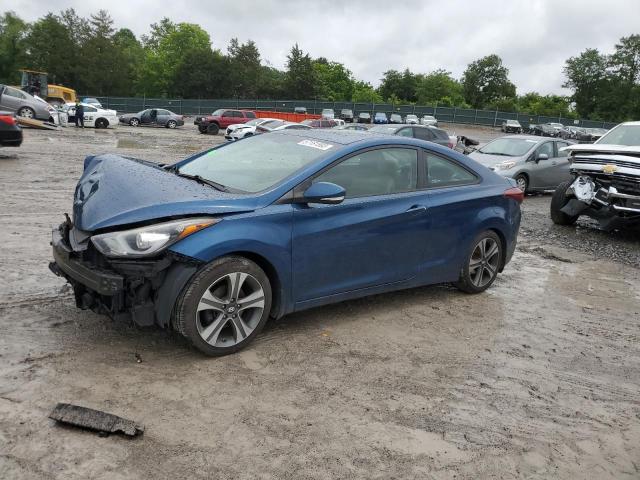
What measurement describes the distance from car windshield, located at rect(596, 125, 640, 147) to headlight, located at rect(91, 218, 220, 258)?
27.6 ft

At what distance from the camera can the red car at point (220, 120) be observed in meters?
35.2

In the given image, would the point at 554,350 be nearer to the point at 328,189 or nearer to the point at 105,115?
the point at 328,189

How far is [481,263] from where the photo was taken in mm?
5805

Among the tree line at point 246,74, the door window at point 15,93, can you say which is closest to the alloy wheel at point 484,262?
the door window at point 15,93

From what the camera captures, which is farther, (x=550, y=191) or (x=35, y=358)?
(x=550, y=191)

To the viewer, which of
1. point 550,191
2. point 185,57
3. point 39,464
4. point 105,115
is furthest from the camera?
point 185,57

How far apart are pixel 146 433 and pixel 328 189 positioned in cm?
208

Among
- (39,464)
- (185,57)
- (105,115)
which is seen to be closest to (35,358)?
(39,464)

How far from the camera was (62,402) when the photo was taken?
3.29m

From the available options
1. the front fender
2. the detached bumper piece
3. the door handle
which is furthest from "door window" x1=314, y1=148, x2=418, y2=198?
the detached bumper piece

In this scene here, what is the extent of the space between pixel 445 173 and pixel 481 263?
1060 mm

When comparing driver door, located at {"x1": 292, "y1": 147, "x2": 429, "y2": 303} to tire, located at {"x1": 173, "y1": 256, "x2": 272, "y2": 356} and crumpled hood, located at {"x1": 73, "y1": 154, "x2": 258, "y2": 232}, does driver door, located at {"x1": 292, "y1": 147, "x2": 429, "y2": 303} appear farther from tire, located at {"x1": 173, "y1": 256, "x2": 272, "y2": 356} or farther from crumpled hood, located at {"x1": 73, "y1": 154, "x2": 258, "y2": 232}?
crumpled hood, located at {"x1": 73, "y1": 154, "x2": 258, "y2": 232}

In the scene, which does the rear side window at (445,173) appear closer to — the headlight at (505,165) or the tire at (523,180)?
the headlight at (505,165)

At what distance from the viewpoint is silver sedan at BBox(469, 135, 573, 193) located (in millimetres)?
13648
